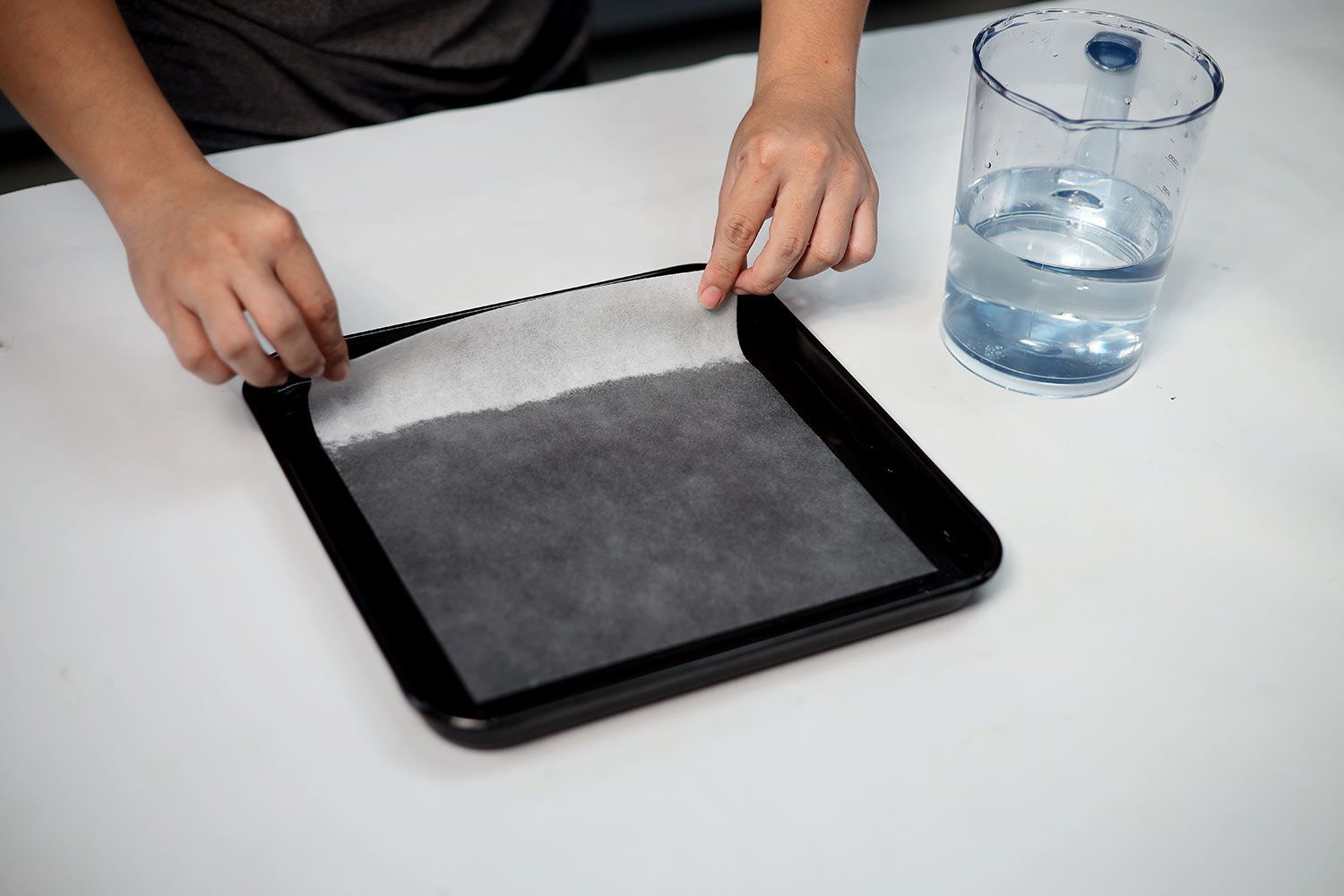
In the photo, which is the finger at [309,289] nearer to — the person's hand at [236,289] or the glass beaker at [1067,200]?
the person's hand at [236,289]

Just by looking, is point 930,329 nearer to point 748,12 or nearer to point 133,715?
point 133,715

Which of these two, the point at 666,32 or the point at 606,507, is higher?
the point at 606,507

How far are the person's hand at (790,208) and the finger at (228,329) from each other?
24 cm

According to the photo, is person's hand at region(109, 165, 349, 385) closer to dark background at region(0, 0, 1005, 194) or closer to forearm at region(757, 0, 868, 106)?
forearm at region(757, 0, 868, 106)

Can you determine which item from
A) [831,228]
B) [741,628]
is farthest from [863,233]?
[741,628]

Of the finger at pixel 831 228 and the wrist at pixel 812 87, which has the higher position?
the wrist at pixel 812 87

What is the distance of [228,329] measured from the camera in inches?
20.6

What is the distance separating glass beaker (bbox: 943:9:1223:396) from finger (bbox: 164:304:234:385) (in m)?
0.39

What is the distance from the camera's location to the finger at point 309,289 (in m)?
0.54


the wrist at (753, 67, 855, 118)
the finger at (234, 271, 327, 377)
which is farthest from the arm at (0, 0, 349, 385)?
the wrist at (753, 67, 855, 118)

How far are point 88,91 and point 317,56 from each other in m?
0.29

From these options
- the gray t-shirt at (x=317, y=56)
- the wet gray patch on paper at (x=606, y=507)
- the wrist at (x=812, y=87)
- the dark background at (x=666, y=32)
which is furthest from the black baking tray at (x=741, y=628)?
the dark background at (x=666, y=32)

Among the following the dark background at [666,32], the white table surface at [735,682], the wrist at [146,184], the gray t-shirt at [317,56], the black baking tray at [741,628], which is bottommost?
the dark background at [666,32]

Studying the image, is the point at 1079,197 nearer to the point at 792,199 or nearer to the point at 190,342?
the point at 792,199
